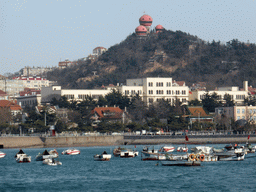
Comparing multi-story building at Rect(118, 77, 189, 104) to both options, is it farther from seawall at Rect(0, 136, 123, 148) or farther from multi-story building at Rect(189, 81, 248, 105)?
seawall at Rect(0, 136, 123, 148)

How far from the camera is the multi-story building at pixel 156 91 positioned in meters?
181

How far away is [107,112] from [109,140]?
24499 mm

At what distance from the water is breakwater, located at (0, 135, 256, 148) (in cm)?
3427

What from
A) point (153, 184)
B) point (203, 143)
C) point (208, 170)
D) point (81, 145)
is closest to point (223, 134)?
point (203, 143)

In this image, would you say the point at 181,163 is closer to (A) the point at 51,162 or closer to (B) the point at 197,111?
(A) the point at 51,162

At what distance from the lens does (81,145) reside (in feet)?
429

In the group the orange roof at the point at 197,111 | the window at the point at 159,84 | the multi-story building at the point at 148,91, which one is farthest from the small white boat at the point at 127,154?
the window at the point at 159,84

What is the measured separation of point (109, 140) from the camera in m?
134

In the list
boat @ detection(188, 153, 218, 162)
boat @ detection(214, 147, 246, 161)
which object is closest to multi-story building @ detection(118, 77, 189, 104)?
boat @ detection(214, 147, 246, 161)

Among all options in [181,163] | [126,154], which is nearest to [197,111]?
[126,154]

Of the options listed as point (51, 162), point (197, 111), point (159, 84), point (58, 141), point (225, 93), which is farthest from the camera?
point (225, 93)

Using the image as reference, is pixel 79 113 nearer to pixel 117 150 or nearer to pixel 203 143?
pixel 203 143

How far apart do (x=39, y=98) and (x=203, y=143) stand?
2450 inches

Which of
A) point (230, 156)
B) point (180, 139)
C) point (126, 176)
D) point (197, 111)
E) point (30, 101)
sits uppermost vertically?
point (30, 101)
